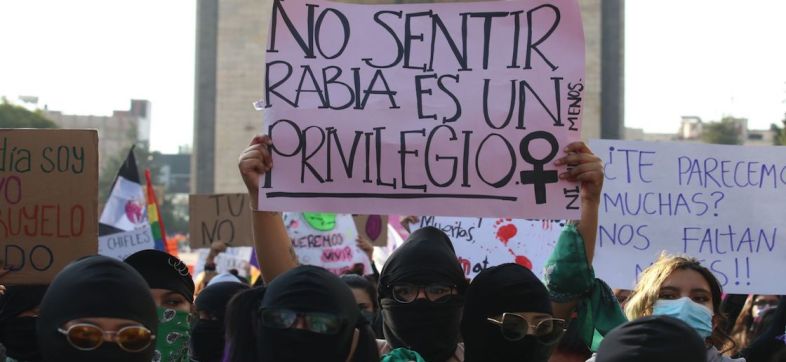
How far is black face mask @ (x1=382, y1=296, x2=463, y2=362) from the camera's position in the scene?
162 inches

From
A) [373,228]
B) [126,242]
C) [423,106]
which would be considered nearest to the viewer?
[423,106]

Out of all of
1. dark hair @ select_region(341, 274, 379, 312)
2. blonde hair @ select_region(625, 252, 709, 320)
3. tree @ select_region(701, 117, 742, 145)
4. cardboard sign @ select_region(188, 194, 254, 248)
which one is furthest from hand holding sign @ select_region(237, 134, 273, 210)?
tree @ select_region(701, 117, 742, 145)

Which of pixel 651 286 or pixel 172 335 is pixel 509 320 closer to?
pixel 651 286

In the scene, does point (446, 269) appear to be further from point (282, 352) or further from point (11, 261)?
point (11, 261)

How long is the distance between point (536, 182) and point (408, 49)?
0.77m

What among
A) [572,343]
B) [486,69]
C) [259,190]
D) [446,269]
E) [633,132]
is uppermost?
[633,132]

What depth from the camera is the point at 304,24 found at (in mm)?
4621

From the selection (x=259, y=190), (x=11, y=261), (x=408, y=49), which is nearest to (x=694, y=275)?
(x=408, y=49)

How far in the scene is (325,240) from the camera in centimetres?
1112

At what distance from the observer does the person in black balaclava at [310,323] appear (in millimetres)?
3627

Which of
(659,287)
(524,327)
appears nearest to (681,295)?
(659,287)

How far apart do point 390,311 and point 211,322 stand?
1.60 m

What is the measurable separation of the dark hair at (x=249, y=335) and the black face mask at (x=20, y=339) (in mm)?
1003

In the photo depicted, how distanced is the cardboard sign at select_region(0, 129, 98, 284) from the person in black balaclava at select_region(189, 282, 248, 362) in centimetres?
70
